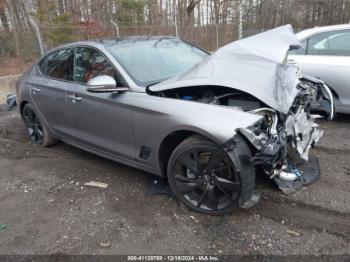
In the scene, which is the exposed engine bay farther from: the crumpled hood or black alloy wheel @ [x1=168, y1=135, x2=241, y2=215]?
black alloy wheel @ [x1=168, y1=135, x2=241, y2=215]

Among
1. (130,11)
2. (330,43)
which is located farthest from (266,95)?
(130,11)

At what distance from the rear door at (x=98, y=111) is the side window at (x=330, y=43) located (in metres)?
3.47

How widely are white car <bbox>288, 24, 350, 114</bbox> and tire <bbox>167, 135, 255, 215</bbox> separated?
2.98 m

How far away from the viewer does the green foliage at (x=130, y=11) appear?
536 inches

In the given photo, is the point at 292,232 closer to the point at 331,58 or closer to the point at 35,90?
the point at 331,58

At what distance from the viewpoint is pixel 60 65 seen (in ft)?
15.0

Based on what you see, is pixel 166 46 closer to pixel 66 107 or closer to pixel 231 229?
pixel 66 107

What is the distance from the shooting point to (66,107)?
4289mm

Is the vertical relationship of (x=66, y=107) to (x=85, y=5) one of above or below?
below

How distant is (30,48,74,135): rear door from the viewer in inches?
172

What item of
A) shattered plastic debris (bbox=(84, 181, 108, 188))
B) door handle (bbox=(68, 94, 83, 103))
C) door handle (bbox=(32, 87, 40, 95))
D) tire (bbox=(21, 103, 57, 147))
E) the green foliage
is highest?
the green foliage

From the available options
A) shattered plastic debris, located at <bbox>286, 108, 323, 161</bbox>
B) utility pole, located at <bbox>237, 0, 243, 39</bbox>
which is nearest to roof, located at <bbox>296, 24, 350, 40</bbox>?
shattered plastic debris, located at <bbox>286, 108, 323, 161</bbox>

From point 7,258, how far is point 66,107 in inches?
77.4

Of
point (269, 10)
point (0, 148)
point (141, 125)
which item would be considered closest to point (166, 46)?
point (141, 125)
